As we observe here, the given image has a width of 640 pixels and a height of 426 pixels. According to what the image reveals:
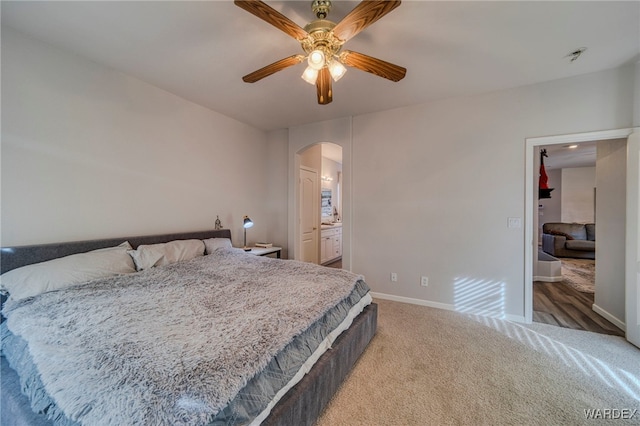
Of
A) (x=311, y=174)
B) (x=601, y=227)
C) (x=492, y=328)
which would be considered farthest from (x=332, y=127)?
(x=601, y=227)

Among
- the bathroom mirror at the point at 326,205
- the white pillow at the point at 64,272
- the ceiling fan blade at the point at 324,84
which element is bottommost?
the white pillow at the point at 64,272

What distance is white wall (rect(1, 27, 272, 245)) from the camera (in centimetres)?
201

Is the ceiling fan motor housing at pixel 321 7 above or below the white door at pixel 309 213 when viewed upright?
above

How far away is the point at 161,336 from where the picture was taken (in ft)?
4.03

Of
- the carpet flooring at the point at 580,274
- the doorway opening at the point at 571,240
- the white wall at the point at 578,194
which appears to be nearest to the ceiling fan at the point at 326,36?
the doorway opening at the point at 571,240

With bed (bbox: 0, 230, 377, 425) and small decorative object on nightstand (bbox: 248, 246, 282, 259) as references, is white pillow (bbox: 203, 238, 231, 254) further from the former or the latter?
bed (bbox: 0, 230, 377, 425)

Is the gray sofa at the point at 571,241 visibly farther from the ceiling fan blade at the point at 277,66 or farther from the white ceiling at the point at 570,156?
Result: the ceiling fan blade at the point at 277,66

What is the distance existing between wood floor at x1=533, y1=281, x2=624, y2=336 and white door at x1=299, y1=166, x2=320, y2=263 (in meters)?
3.41

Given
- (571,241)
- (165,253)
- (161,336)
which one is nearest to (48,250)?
(165,253)

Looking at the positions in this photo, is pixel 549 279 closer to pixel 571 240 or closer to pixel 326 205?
pixel 571 240

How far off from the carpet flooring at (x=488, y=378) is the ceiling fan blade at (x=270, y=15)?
97.4 inches

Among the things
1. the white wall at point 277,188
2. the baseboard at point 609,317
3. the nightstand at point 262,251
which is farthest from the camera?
the white wall at point 277,188

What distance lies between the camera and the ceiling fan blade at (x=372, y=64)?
1810 mm

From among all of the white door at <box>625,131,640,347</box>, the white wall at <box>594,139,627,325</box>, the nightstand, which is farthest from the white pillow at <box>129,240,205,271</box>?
the white wall at <box>594,139,627,325</box>
